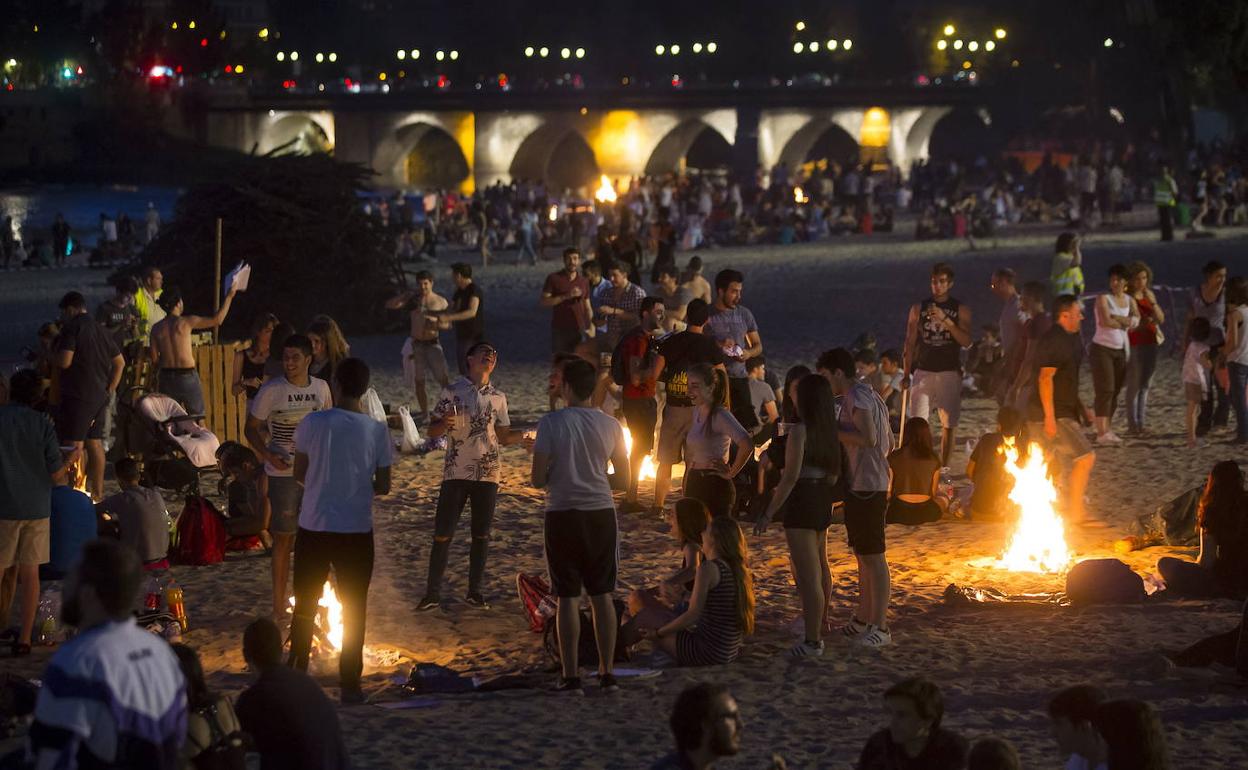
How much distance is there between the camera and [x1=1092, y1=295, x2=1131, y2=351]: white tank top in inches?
555

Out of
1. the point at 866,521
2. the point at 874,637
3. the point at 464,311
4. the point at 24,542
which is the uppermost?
the point at 464,311

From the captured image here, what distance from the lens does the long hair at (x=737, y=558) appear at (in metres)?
8.55

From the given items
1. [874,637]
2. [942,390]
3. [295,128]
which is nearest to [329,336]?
[874,637]

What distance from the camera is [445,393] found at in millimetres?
9711

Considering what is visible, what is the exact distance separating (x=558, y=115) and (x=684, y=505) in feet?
257

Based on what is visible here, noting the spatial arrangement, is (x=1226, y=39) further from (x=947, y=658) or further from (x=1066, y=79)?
(x=1066, y=79)

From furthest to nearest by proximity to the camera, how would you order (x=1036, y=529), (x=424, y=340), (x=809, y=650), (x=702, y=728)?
(x=424, y=340)
(x=1036, y=529)
(x=809, y=650)
(x=702, y=728)

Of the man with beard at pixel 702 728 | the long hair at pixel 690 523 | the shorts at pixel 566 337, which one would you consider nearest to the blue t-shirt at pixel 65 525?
the long hair at pixel 690 523

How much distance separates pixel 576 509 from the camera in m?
8.05

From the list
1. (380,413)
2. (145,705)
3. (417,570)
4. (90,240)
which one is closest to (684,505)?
(417,570)

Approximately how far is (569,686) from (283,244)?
17989 millimetres

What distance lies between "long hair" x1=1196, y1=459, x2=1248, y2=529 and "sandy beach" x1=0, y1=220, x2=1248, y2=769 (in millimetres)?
544

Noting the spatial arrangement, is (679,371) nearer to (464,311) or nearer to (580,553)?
(580,553)

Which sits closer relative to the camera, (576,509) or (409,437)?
(576,509)
